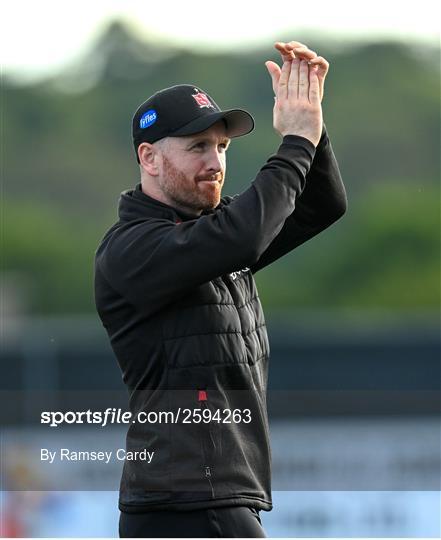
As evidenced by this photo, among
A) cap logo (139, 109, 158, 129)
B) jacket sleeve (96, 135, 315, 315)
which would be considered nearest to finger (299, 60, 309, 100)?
jacket sleeve (96, 135, 315, 315)

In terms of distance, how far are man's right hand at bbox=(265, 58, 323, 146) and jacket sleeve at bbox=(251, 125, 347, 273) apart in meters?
0.36

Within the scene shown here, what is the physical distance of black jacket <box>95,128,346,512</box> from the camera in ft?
12.0

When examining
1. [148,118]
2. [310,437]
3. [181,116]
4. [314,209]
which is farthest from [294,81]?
[310,437]

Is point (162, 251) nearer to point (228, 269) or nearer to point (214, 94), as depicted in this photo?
point (228, 269)

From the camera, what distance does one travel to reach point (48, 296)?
42.9 m

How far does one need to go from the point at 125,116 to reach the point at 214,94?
552cm

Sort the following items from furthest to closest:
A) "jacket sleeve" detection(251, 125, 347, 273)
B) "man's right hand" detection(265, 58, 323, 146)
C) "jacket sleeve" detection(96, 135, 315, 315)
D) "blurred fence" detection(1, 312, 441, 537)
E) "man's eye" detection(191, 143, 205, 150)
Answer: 1. "blurred fence" detection(1, 312, 441, 537)
2. "jacket sleeve" detection(251, 125, 347, 273)
3. "man's eye" detection(191, 143, 205, 150)
4. "man's right hand" detection(265, 58, 323, 146)
5. "jacket sleeve" detection(96, 135, 315, 315)

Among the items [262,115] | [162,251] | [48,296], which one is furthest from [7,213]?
[162,251]

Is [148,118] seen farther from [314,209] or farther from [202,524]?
[202,524]

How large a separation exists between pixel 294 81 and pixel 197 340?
816mm

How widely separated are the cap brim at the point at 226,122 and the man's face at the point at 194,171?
1.0 inches

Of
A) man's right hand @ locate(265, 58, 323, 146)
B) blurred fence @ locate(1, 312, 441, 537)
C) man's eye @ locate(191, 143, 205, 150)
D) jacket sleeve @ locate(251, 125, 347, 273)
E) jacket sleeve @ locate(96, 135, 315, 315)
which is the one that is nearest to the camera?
jacket sleeve @ locate(96, 135, 315, 315)

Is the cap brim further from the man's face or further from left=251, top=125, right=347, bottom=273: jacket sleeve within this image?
left=251, top=125, right=347, bottom=273: jacket sleeve

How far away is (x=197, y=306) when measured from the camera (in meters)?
3.76
